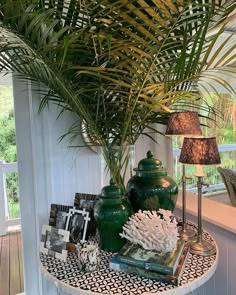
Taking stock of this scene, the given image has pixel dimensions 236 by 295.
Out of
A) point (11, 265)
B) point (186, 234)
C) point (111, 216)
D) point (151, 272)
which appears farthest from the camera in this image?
point (11, 265)

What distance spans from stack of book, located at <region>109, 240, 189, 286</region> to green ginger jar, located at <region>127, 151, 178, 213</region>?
0.24 m

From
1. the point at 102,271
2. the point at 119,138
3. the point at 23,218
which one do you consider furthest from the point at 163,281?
the point at 23,218

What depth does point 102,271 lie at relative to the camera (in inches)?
43.5

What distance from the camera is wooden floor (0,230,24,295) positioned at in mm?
2357

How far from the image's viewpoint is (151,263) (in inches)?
40.1

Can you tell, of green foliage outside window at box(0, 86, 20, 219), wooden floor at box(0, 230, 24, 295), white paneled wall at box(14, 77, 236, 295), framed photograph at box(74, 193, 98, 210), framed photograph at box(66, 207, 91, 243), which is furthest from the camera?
green foliage outside window at box(0, 86, 20, 219)

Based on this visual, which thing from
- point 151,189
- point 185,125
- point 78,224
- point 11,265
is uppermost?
point 185,125

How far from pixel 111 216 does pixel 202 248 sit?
17.0 inches

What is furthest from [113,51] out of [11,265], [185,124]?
[11,265]

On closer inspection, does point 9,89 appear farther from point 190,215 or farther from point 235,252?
point 235,252

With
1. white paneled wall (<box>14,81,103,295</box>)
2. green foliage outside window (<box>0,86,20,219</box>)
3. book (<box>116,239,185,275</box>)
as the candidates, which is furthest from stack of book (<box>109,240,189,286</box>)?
green foliage outside window (<box>0,86,20,219</box>)

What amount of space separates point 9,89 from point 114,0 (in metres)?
3.47

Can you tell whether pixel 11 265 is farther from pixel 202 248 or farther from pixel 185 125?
pixel 185 125

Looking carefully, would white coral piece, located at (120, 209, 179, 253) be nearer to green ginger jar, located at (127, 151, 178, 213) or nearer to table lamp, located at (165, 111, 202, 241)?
green ginger jar, located at (127, 151, 178, 213)
